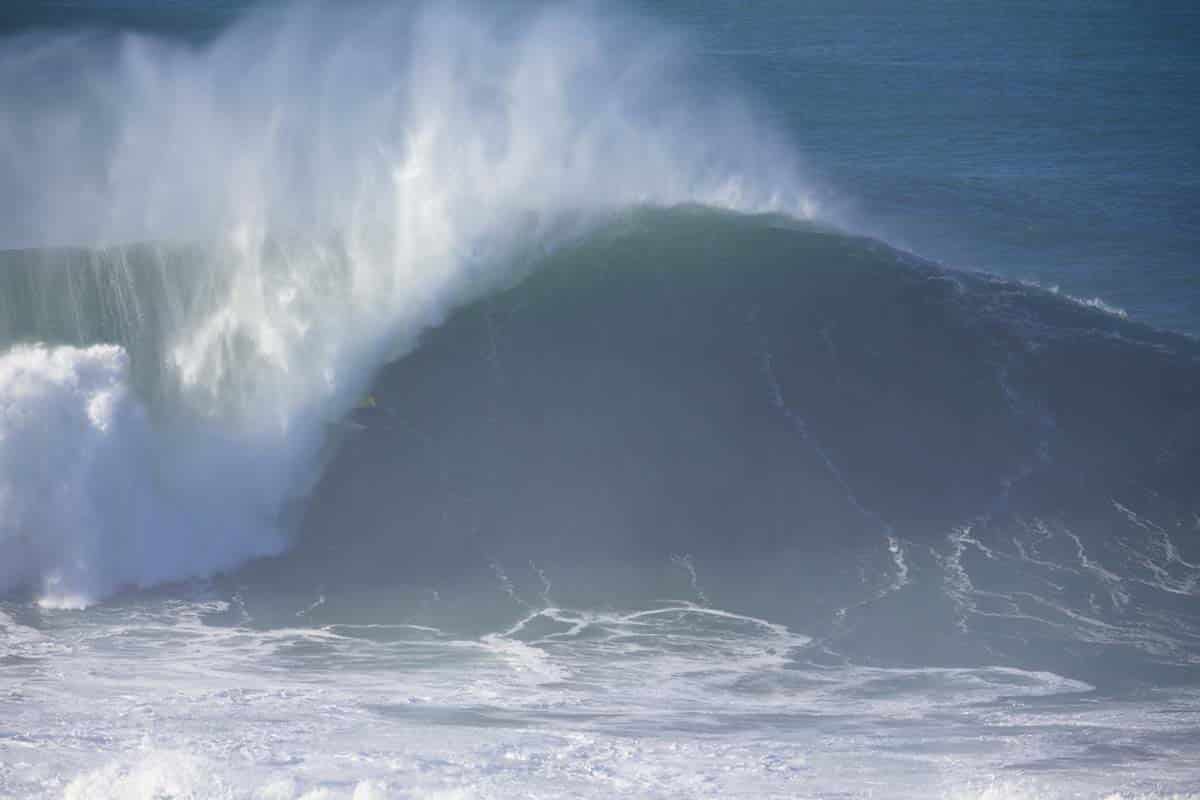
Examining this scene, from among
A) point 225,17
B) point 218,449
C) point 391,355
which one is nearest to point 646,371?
point 391,355

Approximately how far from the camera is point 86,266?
16391mm

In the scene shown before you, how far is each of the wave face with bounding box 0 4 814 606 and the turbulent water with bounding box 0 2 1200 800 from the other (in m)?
0.07

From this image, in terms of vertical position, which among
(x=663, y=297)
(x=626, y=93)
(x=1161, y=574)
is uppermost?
(x=626, y=93)

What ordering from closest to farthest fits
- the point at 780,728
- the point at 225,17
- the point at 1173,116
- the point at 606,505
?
the point at 780,728, the point at 606,505, the point at 1173,116, the point at 225,17

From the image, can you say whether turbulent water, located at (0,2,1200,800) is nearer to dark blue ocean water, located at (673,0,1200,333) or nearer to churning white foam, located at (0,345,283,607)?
churning white foam, located at (0,345,283,607)

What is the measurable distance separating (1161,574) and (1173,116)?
1736 cm

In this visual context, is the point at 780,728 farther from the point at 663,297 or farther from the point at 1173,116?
the point at 1173,116

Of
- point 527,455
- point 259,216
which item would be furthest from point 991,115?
point 259,216

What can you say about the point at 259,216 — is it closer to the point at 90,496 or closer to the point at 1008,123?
the point at 90,496

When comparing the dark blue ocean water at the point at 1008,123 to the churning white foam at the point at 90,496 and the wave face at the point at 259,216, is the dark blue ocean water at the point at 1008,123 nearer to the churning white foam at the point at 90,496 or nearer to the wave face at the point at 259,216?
the wave face at the point at 259,216

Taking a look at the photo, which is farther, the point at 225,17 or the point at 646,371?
the point at 225,17

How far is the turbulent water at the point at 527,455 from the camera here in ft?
32.2

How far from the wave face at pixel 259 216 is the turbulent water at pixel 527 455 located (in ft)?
0.23

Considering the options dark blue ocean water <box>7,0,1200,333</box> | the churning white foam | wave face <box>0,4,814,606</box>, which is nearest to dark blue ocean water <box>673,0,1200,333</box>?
dark blue ocean water <box>7,0,1200,333</box>
